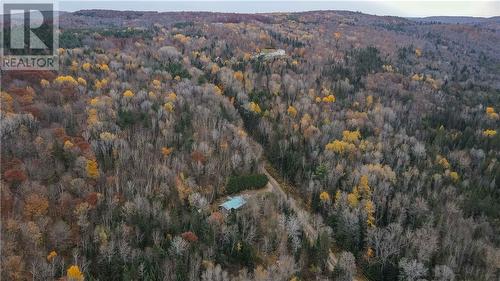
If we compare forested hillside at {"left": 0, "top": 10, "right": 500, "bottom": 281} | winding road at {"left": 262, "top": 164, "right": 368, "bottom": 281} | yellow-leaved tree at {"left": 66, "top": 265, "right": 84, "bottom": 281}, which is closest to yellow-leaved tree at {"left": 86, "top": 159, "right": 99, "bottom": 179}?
forested hillside at {"left": 0, "top": 10, "right": 500, "bottom": 281}

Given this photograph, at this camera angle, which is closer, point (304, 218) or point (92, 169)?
point (92, 169)

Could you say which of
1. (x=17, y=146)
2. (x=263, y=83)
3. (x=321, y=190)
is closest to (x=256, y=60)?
(x=263, y=83)

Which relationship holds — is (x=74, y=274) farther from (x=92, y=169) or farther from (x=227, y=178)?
(x=227, y=178)

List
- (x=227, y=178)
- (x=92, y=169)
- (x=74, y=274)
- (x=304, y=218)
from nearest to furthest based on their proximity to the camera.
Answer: (x=74, y=274) → (x=92, y=169) → (x=304, y=218) → (x=227, y=178)

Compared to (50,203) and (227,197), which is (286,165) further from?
(50,203)

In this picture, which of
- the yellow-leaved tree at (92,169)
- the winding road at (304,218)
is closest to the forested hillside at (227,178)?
the yellow-leaved tree at (92,169)

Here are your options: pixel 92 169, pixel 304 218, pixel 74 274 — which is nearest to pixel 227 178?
Answer: pixel 304 218

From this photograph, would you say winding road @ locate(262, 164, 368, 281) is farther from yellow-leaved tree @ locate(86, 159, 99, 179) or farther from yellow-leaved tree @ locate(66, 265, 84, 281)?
yellow-leaved tree @ locate(66, 265, 84, 281)

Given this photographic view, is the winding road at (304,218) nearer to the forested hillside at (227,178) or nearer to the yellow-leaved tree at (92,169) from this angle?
the forested hillside at (227,178)

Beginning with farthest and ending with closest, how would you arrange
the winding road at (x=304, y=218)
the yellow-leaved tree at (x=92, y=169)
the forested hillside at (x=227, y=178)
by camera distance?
the yellow-leaved tree at (x=92, y=169), the winding road at (x=304, y=218), the forested hillside at (x=227, y=178)
